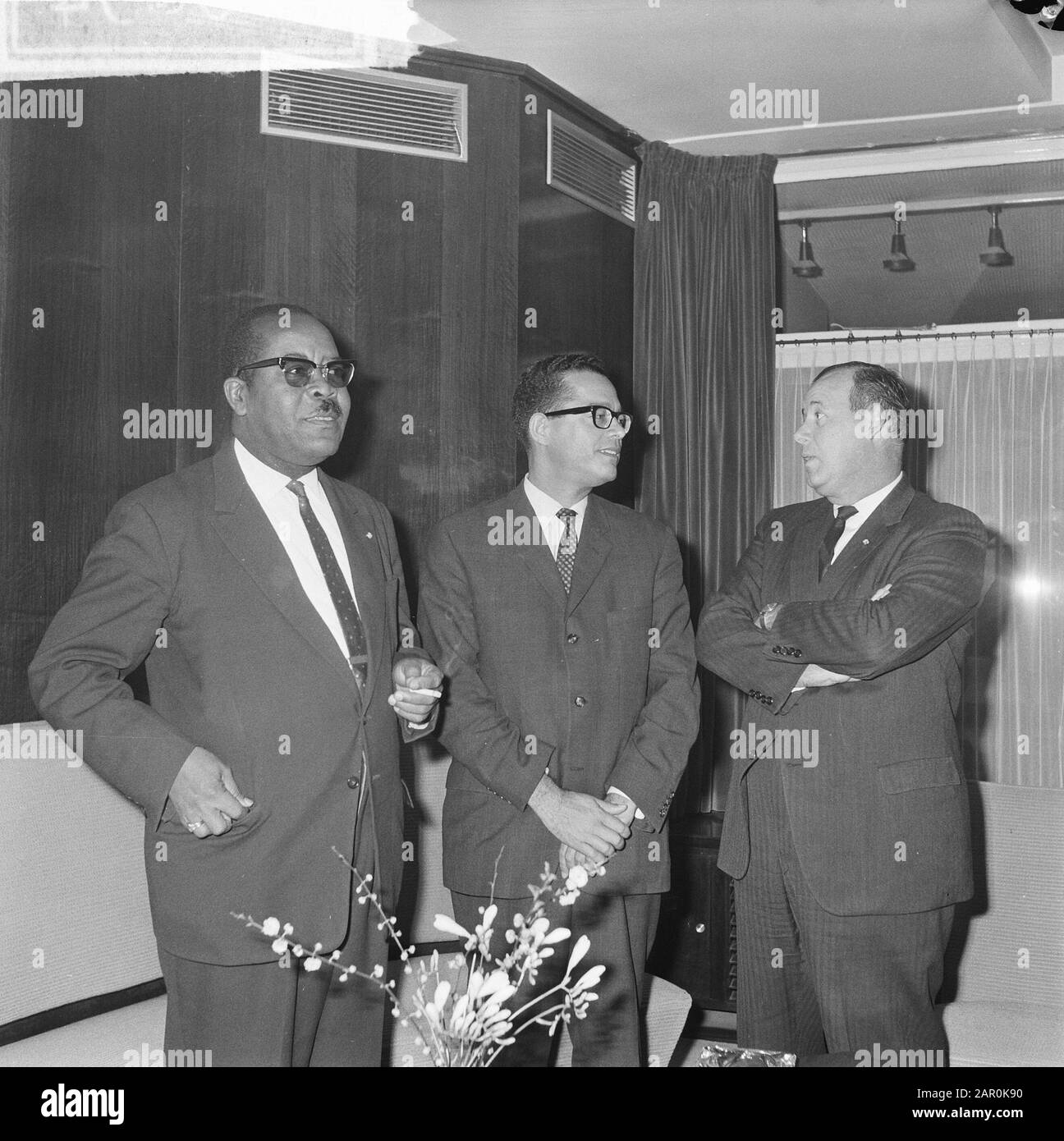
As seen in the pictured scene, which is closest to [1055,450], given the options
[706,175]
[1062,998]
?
[706,175]

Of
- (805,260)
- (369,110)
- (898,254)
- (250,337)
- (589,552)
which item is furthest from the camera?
(805,260)

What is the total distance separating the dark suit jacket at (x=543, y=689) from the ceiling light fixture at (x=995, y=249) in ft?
12.2

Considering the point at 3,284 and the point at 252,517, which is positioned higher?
the point at 3,284

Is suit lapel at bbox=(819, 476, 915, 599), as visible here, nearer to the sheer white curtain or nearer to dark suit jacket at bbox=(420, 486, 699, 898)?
dark suit jacket at bbox=(420, 486, 699, 898)

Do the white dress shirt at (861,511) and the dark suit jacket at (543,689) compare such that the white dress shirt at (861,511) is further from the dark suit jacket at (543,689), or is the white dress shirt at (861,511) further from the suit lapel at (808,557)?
the dark suit jacket at (543,689)

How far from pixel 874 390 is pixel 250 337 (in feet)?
4.48

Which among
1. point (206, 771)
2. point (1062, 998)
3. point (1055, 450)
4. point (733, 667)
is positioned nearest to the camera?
point (206, 771)

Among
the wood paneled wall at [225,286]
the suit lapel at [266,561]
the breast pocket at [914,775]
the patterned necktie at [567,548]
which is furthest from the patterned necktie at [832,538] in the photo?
the wood paneled wall at [225,286]

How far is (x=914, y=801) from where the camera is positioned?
253cm

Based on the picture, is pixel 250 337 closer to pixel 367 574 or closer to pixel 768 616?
pixel 367 574

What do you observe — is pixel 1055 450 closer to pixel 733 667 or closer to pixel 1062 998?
pixel 1062 998

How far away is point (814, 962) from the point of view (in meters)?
2.54

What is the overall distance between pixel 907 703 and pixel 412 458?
1.81 m

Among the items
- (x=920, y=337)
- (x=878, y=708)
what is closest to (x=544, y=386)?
(x=878, y=708)
